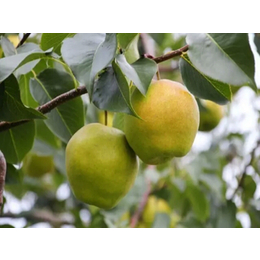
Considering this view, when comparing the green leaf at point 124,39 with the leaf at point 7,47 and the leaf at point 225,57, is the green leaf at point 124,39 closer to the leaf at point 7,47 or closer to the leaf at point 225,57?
the leaf at point 225,57

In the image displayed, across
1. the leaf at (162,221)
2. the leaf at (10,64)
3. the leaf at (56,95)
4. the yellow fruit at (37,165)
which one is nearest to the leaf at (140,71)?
the leaf at (10,64)

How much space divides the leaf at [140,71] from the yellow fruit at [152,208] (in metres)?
1.21

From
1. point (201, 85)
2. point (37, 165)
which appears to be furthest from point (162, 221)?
point (201, 85)

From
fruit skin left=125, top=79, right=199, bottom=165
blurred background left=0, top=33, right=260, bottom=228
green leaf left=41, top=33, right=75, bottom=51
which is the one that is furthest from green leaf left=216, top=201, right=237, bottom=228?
green leaf left=41, top=33, right=75, bottom=51

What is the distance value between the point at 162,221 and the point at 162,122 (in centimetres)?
85

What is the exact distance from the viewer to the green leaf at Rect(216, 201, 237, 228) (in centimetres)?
163

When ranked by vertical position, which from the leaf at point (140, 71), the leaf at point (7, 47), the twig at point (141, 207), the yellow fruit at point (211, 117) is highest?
the leaf at point (140, 71)

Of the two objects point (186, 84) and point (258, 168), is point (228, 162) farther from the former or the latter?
point (186, 84)

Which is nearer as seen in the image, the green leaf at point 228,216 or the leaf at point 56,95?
the leaf at point 56,95

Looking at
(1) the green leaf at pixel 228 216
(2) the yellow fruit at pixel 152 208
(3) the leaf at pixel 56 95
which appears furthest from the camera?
(2) the yellow fruit at pixel 152 208

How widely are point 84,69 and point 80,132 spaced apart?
0.20 m

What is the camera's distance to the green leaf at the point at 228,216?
64.3 inches

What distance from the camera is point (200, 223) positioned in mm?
1819

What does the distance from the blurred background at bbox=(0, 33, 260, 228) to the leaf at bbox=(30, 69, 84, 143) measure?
266mm
